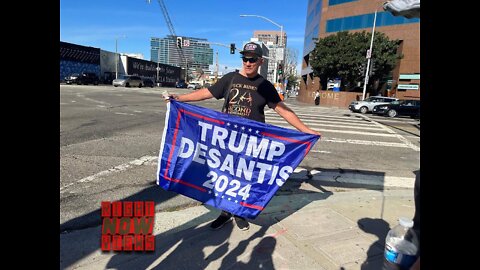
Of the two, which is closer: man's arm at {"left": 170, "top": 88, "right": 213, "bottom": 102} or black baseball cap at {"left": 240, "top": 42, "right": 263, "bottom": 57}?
black baseball cap at {"left": 240, "top": 42, "right": 263, "bottom": 57}

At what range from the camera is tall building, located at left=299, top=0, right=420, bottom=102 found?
36.6 metres

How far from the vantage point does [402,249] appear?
6.13ft

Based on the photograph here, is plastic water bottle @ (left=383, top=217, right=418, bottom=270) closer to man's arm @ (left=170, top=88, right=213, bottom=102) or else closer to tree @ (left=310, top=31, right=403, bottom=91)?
man's arm @ (left=170, top=88, right=213, bottom=102)

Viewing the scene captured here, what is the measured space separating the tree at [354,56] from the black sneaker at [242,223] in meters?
34.8

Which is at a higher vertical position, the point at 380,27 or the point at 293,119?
the point at 380,27

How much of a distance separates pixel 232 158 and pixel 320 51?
1497 inches

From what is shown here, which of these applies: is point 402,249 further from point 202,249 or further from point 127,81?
point 127,81

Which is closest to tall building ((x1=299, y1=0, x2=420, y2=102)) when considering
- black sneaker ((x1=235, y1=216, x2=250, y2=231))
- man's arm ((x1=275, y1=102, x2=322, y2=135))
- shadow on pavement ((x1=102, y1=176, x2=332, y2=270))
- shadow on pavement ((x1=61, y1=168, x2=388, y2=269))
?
man's arm ((x1=275, y1=102, x2=322, y2=135))

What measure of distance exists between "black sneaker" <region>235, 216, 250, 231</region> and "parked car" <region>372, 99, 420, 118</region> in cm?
2210

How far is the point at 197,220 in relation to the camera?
3.72 meters

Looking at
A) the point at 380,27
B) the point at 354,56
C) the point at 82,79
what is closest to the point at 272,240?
the point at 354,56

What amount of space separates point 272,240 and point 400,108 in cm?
2272
